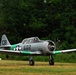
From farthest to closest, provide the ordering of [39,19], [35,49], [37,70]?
1. [39,19]
2. [35,49]
3. [37,70]

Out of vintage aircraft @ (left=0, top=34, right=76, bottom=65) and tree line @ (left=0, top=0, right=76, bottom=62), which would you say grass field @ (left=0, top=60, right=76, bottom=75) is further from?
tree line @ (left=0, top=0, right=76, bottom=62)

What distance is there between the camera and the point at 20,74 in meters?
16.9

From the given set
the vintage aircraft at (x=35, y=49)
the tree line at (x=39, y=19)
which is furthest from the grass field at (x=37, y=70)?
the tree line at (x=39, y=19)

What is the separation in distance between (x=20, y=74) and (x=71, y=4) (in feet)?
144

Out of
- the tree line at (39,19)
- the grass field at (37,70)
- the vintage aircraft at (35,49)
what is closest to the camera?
the grass field at (37,70)

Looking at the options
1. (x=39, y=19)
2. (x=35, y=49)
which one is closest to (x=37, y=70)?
(x=35, y=49)

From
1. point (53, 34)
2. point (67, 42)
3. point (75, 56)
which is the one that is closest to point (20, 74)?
point (75, 56)

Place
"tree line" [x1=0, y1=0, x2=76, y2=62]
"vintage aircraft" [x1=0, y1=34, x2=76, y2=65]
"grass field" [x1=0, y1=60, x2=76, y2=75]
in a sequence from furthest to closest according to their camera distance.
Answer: "tree line" [x1=0, y1=0, x2=76, y2=62]
"vintage aircraft" [x1=0, y1=34, x2=76, y2=65]
"grass field" [x1=0, y1=60, x2=76, y2=75]

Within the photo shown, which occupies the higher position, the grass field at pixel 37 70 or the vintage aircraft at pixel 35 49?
the vintage aircraft at pixel 35 49

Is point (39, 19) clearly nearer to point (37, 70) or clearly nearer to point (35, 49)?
point (35, 49)

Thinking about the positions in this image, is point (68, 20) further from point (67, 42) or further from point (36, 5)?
point (36, 5)

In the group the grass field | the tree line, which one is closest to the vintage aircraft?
the grass field

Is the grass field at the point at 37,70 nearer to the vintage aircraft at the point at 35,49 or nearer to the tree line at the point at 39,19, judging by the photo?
the vintage aircraft at the point at 35,49

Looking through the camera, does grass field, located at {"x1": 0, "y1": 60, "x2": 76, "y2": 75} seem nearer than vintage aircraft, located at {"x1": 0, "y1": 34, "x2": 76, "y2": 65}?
Yes
